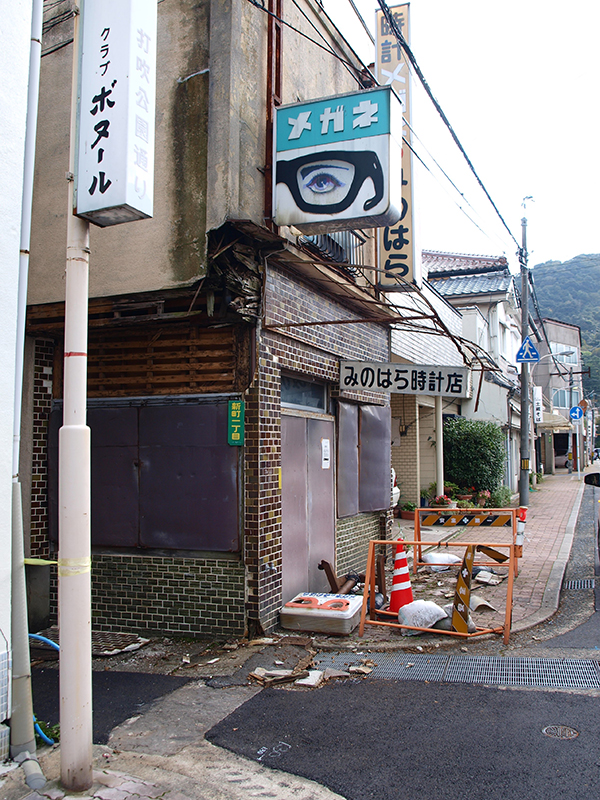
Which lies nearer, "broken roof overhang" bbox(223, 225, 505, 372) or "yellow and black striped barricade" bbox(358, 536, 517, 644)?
"yellow and black striped barricade" bbox(358, 536, 517, 644)

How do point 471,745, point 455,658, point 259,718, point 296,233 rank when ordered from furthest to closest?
point 296,233
point 455,658
point 259,718
point 471,745

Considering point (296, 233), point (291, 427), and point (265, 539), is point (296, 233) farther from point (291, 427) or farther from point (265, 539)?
point (265, 539)

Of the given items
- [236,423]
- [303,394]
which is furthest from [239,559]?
[303,394]

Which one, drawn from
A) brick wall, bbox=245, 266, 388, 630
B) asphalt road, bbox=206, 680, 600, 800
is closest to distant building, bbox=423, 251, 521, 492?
brick wall, bbox=245, 266, 388, 630

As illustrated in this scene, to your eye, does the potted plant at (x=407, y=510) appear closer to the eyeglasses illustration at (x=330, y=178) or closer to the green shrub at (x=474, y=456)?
the green shrub at (x=474, y=456)

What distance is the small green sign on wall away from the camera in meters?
6.77

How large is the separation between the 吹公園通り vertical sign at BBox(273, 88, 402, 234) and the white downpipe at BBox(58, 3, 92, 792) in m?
3.28

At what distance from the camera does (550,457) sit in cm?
4612

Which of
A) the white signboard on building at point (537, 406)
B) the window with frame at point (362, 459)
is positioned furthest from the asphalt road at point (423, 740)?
the white signboard on building at point (537, 406)

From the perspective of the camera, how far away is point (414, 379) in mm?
7988

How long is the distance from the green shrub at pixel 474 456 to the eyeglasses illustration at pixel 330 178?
1373 centimetres

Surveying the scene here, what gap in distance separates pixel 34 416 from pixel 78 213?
177 inches

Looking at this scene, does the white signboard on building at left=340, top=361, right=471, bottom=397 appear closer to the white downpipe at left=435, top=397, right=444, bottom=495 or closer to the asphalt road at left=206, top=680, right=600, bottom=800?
the asphalt road at left=206, top=680, right=600, bottom=800

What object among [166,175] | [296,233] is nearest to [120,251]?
[166,175]
